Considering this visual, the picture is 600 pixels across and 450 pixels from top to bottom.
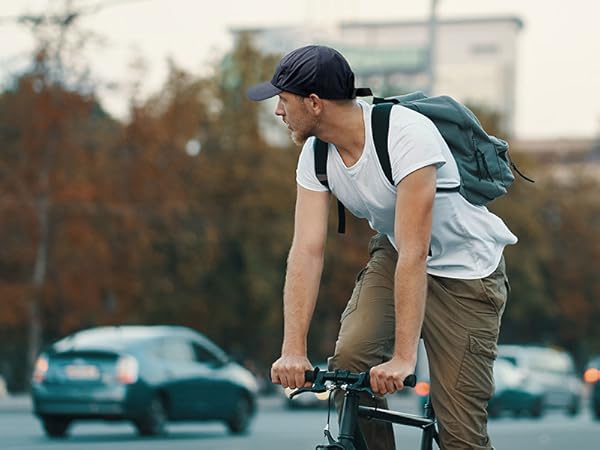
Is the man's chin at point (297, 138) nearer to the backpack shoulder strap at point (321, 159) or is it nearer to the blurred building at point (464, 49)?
the backpack shoulder strap at point (321, 159)

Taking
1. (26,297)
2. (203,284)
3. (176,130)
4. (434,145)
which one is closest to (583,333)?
(203,284)

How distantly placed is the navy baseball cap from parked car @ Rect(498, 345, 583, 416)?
25.6 metres

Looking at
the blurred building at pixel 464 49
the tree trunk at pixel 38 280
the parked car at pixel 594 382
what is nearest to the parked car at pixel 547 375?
the parked car at pixel 594 382

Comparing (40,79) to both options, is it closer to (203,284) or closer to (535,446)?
(203,284)

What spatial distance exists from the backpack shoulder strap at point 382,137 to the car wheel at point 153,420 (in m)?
13.8

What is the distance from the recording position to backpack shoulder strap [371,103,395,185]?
4.58m

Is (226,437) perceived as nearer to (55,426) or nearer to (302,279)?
(55,426)

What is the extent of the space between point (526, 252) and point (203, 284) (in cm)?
1352

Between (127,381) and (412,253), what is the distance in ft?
45.2

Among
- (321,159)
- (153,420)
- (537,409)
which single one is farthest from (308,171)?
(537,409)

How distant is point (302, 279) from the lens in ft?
15.5

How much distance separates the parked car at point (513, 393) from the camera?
28234 millimetres

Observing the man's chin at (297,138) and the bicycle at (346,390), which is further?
the man's chin at (297,138)

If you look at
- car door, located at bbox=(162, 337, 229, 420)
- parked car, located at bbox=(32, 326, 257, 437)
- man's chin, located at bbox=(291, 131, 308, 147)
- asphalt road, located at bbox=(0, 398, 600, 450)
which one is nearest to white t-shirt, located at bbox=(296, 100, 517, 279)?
man's chin, located at bbox=(291, 131, 308, 147)
